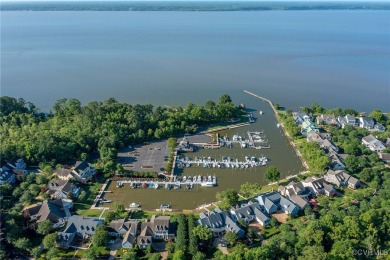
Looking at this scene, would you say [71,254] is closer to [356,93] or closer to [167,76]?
[167,76]

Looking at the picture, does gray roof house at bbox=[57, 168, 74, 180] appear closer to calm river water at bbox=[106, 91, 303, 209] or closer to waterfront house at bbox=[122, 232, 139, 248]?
calm river water at bbox=[106, 91, 303, 209]

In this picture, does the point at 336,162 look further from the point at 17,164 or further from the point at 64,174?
the point at 17,164

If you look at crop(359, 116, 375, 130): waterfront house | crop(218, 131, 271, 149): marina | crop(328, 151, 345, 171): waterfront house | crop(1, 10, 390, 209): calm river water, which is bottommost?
crop(328, 151, 345, 171): waterfront house

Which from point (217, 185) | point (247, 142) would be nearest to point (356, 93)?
point (247, 142)

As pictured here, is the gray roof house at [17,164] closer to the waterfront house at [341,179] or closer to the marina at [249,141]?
the marina at [249,141]

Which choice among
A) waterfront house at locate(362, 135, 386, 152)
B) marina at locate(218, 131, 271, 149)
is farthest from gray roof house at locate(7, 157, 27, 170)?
waterfront house at locate(362, 135, 386, 152)

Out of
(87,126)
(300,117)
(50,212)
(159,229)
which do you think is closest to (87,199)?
(50,212)
